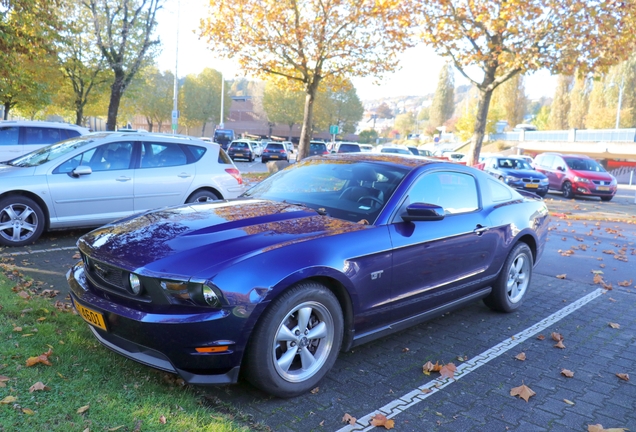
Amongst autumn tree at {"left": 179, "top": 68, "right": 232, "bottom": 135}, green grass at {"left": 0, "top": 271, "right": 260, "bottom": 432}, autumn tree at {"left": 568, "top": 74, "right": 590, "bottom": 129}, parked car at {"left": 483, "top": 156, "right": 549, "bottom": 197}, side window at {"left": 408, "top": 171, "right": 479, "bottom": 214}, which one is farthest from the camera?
autumn tree at {"left": 179, "top": 68, "right": 232, "bottom": 135}

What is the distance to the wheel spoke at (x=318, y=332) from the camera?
3.63 meters

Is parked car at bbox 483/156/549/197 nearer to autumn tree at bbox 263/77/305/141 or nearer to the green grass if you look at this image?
the green grass

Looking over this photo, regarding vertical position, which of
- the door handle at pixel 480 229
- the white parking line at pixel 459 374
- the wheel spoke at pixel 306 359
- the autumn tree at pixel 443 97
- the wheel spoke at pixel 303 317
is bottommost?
the white parking line at pixel 459 374

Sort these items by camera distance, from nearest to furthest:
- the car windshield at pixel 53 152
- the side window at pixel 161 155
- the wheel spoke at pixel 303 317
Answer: the wheel spoke at pixel 303 317, the car windshield at pixel 53 152, the side window at pixel 161 155

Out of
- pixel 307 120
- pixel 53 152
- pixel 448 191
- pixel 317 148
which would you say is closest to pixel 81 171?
pixel 53 152

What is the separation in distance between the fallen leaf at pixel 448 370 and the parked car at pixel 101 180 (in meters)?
5.53

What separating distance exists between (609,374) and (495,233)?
62.1 inches

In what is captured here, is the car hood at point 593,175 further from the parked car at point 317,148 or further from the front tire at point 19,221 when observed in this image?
the front tire at point 19,221

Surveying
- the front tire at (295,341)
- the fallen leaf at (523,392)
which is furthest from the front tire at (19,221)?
the fallen leaf at (523,392)

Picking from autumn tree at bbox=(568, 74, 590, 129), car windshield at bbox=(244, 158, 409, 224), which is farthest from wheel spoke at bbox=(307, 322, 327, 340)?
autumn tree at bbox=(568, 74, 590, 129)

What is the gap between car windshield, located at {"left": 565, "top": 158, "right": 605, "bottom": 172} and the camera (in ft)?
73.2

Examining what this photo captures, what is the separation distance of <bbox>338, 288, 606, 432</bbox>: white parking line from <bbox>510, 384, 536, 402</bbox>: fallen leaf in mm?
389

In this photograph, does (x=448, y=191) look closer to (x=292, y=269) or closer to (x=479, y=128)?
(x=292, y=269)

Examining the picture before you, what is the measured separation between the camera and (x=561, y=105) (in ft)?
254
